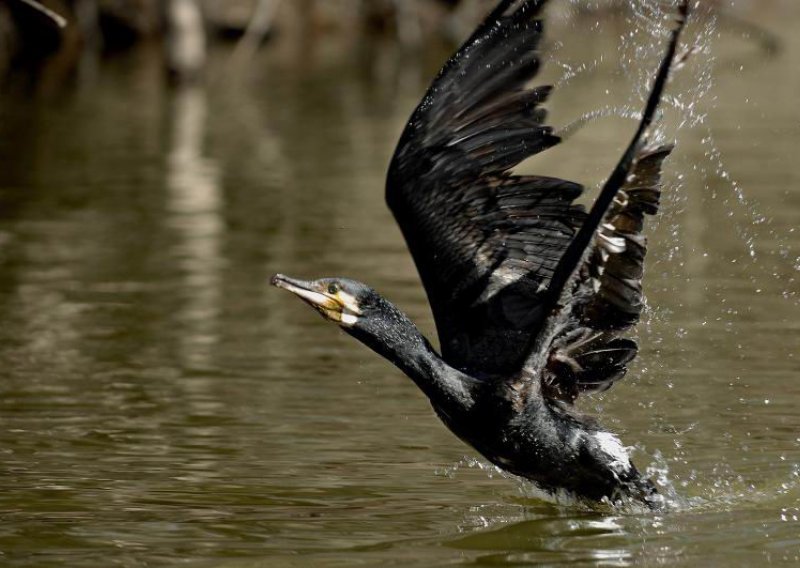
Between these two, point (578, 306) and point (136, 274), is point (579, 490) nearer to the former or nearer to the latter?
point (578, 306)

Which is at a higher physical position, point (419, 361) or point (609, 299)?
point (609, 299)

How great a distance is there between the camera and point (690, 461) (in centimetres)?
706

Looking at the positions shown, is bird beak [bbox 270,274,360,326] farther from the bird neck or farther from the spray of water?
the spray of water

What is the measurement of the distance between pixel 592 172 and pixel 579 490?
8.82m

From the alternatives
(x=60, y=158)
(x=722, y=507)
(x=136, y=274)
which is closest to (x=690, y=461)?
(x=722, y=507)

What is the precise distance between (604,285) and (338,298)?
103cm

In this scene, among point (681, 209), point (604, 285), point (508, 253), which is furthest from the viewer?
point (681, 209)

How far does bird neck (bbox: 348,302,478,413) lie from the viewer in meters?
6.21

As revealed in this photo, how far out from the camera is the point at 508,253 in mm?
6656

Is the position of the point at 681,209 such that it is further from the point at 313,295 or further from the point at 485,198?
the point at 313,295

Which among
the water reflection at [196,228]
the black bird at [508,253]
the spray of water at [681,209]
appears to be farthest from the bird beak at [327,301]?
the water reflection at [196,228]

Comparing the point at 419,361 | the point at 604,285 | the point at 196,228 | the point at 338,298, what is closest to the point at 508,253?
the point at 604,285

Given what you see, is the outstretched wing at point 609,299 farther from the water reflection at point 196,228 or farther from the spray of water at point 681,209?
the water reflection at point 196,228

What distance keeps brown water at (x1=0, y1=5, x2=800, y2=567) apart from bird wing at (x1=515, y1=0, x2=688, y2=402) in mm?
522
